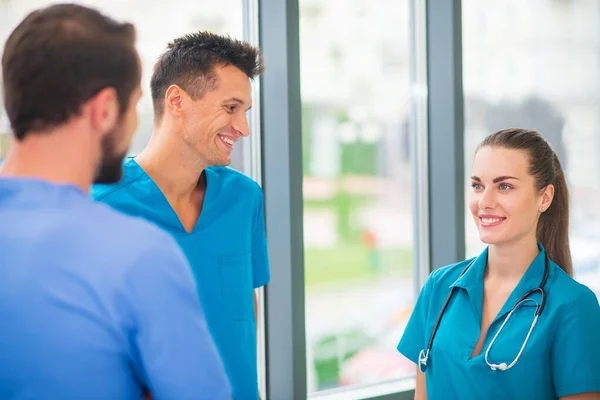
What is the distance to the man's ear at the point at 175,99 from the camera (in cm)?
175

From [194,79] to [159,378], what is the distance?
3.71ft

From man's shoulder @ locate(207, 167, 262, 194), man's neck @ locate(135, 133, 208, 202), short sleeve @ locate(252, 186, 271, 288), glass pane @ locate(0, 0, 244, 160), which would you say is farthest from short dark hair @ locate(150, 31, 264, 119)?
glass pane @ locate(0, 0, 244, 160)

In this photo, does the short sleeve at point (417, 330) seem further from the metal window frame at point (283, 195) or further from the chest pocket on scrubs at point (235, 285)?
the metal window frame at point (283, 195)

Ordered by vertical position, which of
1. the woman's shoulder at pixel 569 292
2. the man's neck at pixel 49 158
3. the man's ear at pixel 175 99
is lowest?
the woman's shoulder at pixel 569 292

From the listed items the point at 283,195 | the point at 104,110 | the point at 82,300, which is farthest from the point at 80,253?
the point at 283,195

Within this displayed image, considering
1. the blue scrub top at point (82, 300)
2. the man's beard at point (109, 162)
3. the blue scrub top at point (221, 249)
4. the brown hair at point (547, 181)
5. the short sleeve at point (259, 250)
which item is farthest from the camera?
the short sleeve at point (259, 250)

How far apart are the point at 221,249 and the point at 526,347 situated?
0.84m

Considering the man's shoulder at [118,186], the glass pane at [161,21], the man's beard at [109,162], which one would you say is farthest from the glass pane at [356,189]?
the man's beard at [109,162]

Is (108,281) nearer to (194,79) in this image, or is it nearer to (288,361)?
(194,79)

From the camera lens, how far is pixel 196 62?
176cm

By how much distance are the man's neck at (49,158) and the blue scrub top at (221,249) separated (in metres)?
0.86

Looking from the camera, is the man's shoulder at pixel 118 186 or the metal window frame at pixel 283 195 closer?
the man's shoulder at pixel 118 186

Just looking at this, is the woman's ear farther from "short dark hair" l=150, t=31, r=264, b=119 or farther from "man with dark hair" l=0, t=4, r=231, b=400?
"man with dark hair" l=0, t=4, r=231, b=400

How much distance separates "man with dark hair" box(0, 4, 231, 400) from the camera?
72 cm
